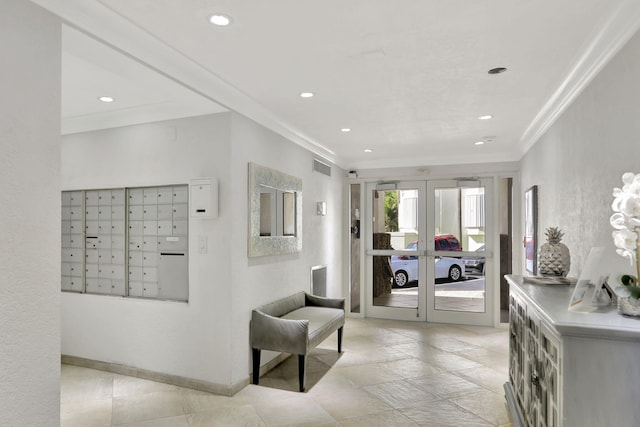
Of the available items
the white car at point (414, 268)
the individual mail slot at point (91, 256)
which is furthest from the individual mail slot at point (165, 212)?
the white car at point (414, 268)

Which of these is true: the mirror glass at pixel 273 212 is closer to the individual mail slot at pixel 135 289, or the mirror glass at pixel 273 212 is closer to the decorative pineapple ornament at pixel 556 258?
the individual mail slot at pixel 135 289

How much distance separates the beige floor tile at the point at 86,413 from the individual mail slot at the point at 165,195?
1.70m

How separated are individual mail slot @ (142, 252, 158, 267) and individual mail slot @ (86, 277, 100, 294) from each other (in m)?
0.61

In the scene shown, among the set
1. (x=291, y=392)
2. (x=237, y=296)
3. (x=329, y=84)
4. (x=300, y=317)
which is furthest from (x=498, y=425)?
(x=329, y=84)

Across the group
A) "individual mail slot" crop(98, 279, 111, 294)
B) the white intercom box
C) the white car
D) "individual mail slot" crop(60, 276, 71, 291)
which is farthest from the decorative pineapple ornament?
"individual mail slot" crop(60, 276, 71, 291)

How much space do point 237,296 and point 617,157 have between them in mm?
2833

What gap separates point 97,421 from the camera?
2.89 metres

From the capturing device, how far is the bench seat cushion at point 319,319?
3.65 m

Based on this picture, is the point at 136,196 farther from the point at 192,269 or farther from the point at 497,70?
the point at 497,70

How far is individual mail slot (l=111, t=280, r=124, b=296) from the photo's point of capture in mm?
3820

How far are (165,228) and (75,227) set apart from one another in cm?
116

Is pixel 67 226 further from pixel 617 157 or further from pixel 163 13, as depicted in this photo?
pixel 617 157

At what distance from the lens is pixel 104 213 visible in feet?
12.9

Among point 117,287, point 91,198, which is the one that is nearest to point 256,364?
point 117,287
